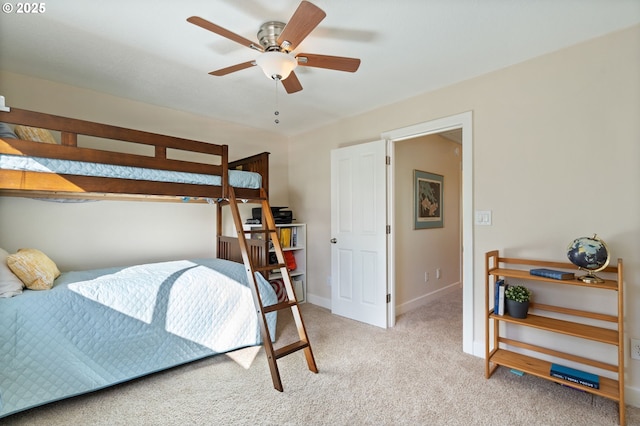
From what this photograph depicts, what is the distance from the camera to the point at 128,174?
202cm

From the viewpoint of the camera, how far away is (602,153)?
1935 mm

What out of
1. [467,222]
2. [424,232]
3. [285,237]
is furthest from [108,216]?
[424,232]

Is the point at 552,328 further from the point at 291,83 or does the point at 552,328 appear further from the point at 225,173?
the point at 225,173

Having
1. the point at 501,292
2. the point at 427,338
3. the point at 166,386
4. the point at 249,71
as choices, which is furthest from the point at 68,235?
the point at 501,292

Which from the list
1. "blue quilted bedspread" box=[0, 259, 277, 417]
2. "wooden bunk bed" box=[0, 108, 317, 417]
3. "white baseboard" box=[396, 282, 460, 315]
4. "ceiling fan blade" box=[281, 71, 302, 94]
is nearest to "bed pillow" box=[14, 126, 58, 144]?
"wooden bunk bed" box=[0, 108, 317, 417]

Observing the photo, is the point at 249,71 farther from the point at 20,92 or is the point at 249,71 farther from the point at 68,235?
the point at 68,235

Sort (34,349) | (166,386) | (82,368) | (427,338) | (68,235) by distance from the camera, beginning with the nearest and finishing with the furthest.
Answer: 1. (34,349)
2. (82,368)
3. (166,386)
4. (68,235)
5. (427,338)

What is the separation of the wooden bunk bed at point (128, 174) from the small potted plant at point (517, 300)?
4.82 ft

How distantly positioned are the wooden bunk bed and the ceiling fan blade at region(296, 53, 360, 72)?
1.02 m

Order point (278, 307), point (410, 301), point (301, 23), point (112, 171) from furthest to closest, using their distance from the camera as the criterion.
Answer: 1. point (410, 301)
2. point (278, 307)
3. point (112, 171)
4. point (301, 23)

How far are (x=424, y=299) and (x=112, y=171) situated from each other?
12.0ft

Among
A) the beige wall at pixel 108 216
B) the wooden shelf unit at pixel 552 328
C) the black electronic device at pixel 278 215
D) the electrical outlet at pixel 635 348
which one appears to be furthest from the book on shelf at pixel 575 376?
the beige wall at pixel 108 216

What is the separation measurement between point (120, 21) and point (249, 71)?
0.90m

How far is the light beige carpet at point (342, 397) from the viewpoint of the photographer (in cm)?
169
